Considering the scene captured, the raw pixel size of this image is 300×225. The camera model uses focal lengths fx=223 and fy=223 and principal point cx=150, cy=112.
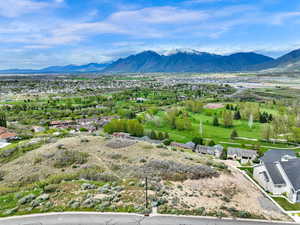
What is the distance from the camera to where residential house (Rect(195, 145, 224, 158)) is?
37769 mm

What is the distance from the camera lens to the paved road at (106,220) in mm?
13867

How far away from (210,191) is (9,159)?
82.7 feet

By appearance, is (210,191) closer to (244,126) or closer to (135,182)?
(135,182)

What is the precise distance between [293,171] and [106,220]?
736 inches

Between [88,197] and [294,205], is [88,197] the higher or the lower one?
the higher one

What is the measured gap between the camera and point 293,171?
22.0 m

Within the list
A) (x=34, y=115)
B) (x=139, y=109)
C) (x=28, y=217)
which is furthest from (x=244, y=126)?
(x=34, y=115)

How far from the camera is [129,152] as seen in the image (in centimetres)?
2648

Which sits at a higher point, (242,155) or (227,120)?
(227,120)

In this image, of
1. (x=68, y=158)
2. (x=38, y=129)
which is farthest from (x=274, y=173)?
(x=38, y=129)

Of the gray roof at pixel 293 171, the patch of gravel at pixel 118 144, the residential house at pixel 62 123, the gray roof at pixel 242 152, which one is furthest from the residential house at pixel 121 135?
the gray roof at pixel 293 171

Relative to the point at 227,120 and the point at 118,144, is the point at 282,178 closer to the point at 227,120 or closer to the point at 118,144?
the point at 118,144

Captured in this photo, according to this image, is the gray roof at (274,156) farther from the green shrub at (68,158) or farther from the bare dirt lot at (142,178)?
the green shrub at (68,158)

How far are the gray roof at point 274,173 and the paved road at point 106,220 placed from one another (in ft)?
27.8
